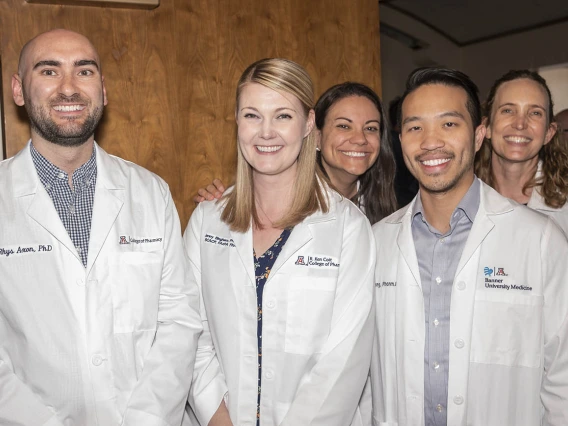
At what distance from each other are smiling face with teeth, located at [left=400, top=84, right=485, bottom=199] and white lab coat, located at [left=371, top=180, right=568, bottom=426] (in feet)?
0.57

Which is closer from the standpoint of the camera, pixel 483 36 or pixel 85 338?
pixel 85 338

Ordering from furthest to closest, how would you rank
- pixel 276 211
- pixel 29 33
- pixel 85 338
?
pixel 29 33 < pixel 276 211 < pixel 85 338

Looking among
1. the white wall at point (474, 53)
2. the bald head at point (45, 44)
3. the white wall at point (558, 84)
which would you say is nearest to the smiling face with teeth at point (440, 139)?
the bald head at point (45, 44)

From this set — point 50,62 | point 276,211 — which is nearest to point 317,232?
point 276,211

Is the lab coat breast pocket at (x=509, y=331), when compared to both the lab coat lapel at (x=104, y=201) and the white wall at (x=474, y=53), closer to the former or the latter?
the lab coat lapel at (x=104, y=201)

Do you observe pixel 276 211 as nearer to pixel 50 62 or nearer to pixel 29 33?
pixel 50 62

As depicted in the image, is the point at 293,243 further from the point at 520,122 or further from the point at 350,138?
the point at 520,122

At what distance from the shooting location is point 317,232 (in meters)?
2.29

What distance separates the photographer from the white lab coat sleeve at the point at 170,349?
212 centimetres

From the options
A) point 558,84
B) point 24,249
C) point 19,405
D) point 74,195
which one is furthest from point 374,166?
point 558,84

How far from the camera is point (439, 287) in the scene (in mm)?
2184

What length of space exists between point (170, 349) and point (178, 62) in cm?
181

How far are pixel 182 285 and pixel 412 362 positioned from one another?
0.84 m

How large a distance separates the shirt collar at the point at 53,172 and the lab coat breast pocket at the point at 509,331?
1.42 meters
